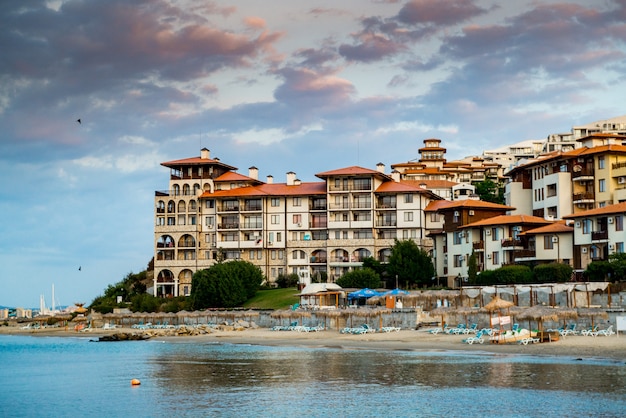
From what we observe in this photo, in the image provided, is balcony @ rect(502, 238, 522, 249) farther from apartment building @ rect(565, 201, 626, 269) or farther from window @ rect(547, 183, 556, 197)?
window @ rect(547, 183, 556, 197)

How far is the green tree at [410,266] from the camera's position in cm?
10150

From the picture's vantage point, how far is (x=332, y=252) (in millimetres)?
116812

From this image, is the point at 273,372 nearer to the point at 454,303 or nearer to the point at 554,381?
the point at 554,381

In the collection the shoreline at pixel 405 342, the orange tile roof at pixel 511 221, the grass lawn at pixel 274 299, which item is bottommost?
the shoreline at pixel 405 342

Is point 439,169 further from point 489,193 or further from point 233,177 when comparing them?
point 233,177

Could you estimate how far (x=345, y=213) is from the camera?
11781cm

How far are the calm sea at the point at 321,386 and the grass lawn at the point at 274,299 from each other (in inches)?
1358

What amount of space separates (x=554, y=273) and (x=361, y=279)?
24948mm

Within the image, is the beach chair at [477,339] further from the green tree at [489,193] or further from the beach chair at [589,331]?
the green tree at [489,193]

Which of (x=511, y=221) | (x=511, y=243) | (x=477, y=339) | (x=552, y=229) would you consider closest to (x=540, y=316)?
(x=477, y=339)

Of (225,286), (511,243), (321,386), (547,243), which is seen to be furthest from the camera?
(225,286)

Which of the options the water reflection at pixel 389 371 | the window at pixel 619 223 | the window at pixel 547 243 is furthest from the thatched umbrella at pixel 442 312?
the window at pixel 619 223

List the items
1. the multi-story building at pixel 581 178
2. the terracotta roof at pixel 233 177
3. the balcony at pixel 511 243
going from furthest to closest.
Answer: the terracotta roof at pixel 233 177
the multi-story building at pixel 581 178
the balcony at pixel 511 243

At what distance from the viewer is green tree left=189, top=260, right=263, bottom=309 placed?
334 feet
